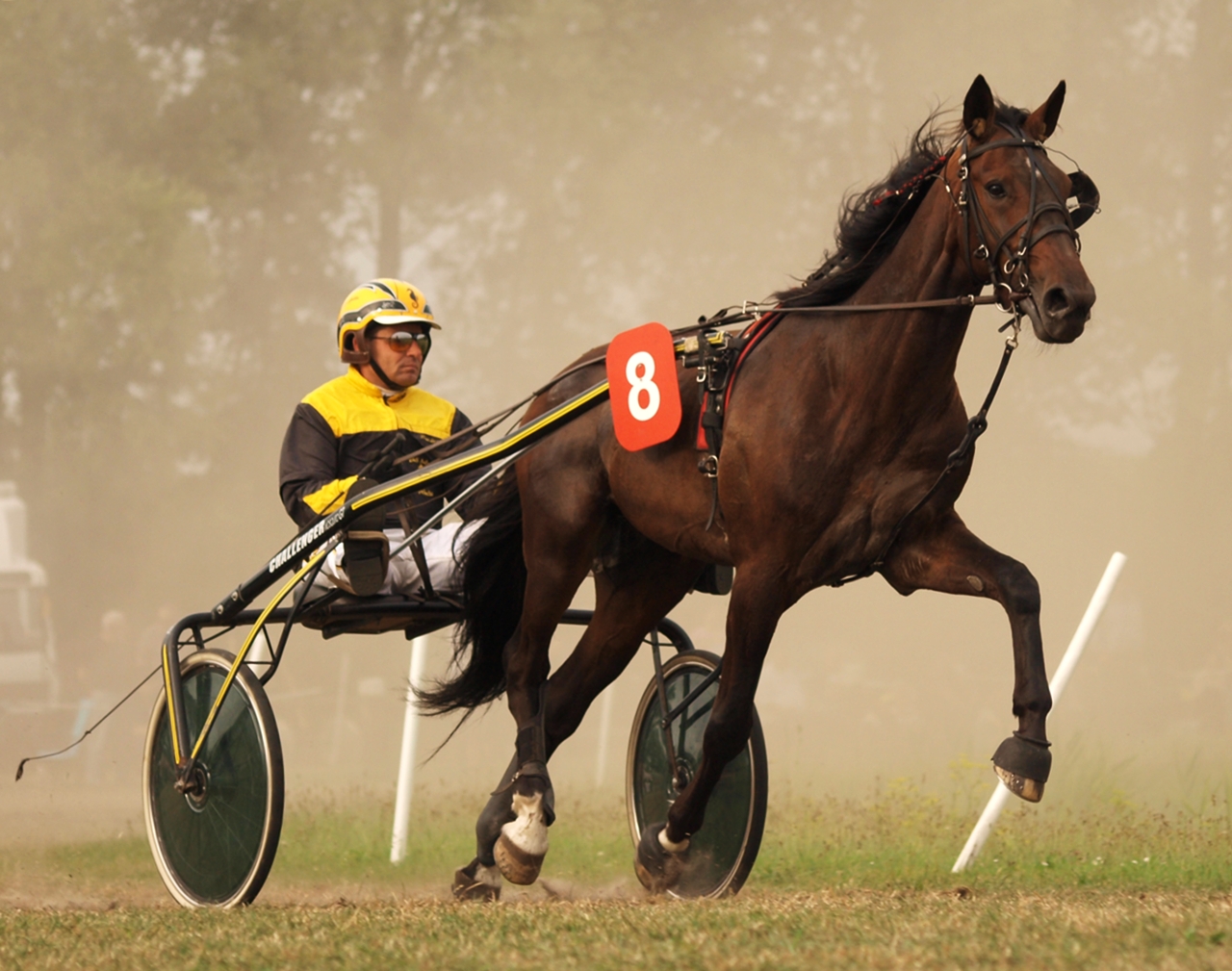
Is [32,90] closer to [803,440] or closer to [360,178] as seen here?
[360,178]

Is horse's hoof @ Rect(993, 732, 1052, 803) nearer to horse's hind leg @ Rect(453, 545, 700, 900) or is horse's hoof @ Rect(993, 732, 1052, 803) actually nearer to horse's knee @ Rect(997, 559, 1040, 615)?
horse's knee @ Rect(997, 559, 1040, 615)

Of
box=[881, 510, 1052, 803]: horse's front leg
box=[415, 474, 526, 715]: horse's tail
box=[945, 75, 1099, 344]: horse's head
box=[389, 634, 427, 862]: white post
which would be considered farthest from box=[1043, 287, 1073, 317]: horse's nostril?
box=[389, 634, 427, 862]: white post

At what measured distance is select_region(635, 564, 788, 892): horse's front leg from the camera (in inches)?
176

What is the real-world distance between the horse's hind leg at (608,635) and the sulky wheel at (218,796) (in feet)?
2.50

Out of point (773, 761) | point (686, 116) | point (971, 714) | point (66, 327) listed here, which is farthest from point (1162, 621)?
point (66, 327)

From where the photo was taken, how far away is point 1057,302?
3.88 metres

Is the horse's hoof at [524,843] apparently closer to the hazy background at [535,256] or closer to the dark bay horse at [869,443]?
the dark bay horse at [869,443]

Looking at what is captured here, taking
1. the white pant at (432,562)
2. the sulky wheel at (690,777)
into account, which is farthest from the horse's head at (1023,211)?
the white pant at (432,562)

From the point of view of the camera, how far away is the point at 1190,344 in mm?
16953

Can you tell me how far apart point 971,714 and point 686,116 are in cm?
855

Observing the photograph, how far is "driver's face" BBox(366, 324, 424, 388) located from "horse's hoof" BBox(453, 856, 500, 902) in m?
1.73

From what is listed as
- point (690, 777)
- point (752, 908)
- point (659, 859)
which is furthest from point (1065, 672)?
point (752, 908)

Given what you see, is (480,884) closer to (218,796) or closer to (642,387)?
(218,796)

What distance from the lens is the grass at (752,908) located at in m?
3.27
